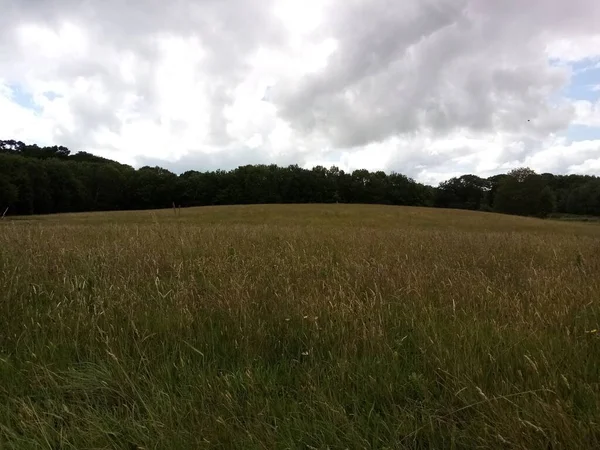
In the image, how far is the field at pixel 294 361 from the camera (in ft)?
6.73

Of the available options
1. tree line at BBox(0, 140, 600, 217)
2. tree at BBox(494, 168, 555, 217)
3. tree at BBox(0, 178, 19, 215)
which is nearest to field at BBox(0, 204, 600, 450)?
tree at BBox(0, 178, 19, 215)

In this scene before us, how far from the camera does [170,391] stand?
2.44 m

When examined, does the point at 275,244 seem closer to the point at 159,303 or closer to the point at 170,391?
the point at 159,303

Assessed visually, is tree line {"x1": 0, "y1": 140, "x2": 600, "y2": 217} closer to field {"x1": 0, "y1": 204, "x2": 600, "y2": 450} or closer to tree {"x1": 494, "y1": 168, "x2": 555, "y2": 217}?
tree {"x1": 494, "y1": 168, "x2": 555, "y2": 217}

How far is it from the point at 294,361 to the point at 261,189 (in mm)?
103850

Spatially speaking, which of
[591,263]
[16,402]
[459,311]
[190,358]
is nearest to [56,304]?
[16,402]

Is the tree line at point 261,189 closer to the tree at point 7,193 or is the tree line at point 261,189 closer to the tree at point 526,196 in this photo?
the tree at point 526,196

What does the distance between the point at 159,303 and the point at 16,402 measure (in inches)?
55.8

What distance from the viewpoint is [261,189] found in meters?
106

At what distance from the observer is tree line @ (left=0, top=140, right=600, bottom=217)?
8469 centimetres

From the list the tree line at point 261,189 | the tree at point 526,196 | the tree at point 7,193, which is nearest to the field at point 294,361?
the tree at point 7,193

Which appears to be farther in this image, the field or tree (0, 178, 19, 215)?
tree (0, 178, 19, 215)

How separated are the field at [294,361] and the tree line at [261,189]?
285 ft

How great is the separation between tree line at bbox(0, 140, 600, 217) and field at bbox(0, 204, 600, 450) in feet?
285
